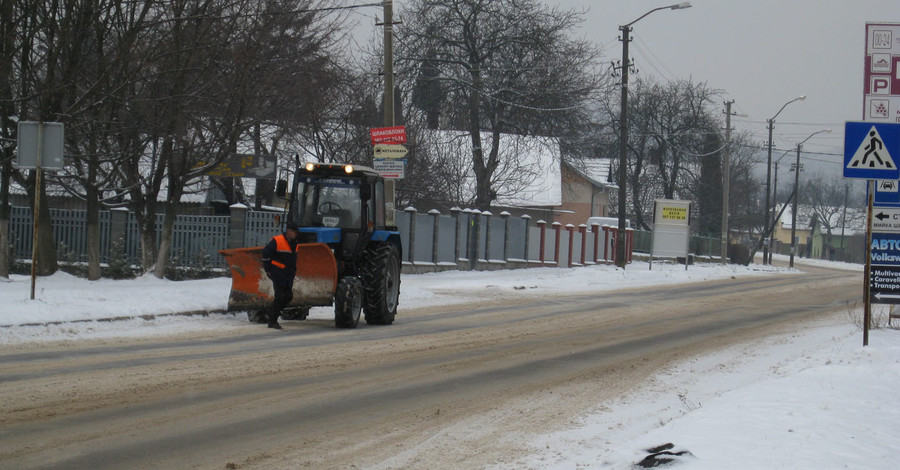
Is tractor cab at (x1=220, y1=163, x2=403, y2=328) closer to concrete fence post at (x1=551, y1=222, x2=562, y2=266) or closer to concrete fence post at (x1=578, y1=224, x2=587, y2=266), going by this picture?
concrete fence post at (x1=551, y1=222, x2=562, y2=266)

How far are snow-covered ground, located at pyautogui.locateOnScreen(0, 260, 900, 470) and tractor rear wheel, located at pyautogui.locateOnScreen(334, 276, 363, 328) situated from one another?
156 cm

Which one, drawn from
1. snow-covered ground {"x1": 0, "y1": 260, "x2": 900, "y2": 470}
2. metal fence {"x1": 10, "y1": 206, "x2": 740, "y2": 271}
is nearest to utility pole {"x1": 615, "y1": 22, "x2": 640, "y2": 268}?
metal fence {"x1": 10, "y1": 206, "x2": 740, "y2": 271}

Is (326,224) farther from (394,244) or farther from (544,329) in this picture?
(544,329)

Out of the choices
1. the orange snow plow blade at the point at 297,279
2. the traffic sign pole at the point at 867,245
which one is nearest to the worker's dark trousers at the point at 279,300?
the orange snow plow blade at the point at 297,279

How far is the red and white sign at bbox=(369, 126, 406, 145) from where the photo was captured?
21.1 meters

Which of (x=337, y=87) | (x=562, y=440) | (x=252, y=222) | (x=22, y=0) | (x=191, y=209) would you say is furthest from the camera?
(x=191, y=209)

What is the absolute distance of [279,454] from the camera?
645 centimetres

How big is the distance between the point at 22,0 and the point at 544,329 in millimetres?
10906

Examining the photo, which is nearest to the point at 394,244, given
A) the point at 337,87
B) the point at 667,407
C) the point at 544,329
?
the point at 544,329

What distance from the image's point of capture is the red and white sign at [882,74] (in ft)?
45.1

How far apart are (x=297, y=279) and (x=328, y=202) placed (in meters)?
1.61

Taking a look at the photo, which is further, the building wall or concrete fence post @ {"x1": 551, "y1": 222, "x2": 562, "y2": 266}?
the building wall

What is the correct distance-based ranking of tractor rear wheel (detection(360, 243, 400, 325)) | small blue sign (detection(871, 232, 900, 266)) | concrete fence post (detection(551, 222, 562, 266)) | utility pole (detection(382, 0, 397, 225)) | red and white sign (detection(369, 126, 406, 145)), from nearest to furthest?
small blue sign (detection(871, 232, 900, 266)), tractor rear wheel (detection(360, 243, 400, 325)), red and white sign (detection(369, 126, 406, 145)), utility pole (detection(382, 0, 397, 225)), concrete fence post (detection(551, 222, 562, 266))

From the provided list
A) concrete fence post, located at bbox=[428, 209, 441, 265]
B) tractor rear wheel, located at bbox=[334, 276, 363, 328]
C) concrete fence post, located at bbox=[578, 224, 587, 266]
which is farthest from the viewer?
concrete fence post, located at bbox=[578, 224, 587, 266]
